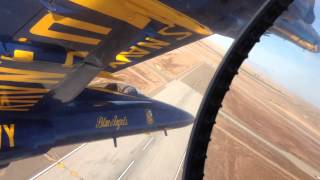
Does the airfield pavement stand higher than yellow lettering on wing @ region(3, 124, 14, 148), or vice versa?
yellow lettering on wing @ region(3, 124, 14, 148)

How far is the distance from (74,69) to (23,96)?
4.48ft

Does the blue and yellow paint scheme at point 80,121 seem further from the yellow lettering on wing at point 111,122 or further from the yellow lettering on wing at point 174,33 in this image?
the yellow lettering on wing at point 174,33

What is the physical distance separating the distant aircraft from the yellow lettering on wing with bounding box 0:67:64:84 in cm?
1

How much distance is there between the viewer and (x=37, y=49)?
5.10 m

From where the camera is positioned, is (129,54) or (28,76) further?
(129,54)

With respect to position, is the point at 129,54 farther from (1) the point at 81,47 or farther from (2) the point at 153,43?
(1) the point at 81,47

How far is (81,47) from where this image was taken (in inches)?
208

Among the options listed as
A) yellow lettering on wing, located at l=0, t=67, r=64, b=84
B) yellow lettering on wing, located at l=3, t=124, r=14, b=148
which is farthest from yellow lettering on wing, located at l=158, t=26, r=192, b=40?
yellow lettering on wing, located at l=3, t=124, r=14, b=148

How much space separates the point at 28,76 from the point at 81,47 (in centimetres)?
117

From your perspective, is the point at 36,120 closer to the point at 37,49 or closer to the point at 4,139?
the point at 4,139

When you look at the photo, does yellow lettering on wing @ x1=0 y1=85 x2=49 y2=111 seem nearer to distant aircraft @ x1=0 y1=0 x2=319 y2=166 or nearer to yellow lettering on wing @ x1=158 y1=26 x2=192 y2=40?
distant aircraft @ x1=0 y1=0 x2=319 y2=166

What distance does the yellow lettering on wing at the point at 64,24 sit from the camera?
14.3 feet

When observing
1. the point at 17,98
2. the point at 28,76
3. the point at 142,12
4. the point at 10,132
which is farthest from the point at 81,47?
the point at 10,132

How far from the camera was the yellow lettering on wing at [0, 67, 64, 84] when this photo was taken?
5.35 m
